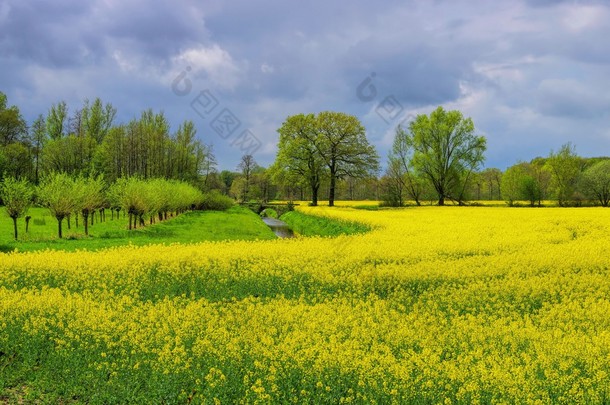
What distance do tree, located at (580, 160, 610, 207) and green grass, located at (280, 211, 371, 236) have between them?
4957cm

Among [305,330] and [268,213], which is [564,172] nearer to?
[268,213]

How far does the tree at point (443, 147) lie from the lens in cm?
6644

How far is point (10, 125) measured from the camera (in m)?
73.7

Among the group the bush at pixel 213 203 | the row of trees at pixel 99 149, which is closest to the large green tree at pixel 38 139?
the row of trees at pixel 99 149

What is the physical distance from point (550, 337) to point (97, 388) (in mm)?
8445

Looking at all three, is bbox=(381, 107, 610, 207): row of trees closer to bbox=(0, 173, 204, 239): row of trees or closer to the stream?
the stream

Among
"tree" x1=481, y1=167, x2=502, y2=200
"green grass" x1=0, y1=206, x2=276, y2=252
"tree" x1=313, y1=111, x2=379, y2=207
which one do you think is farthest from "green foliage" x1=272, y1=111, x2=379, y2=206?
"tree" x1=481, y1=167, x2=502, y2=200

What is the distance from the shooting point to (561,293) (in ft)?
42.6

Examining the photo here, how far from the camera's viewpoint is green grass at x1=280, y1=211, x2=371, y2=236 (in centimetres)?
3281

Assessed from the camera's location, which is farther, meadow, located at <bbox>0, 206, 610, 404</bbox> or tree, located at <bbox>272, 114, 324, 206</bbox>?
tree, located at <bbox>272, 114, 324, 206</bbox>

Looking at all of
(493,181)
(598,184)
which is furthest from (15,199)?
(493,181)

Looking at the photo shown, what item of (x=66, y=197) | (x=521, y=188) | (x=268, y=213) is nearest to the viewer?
(x=66, y=197)

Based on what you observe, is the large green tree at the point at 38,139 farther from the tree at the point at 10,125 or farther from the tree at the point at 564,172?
the tree at the point at 564,172

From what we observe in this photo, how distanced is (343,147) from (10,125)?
54098 millimetres
